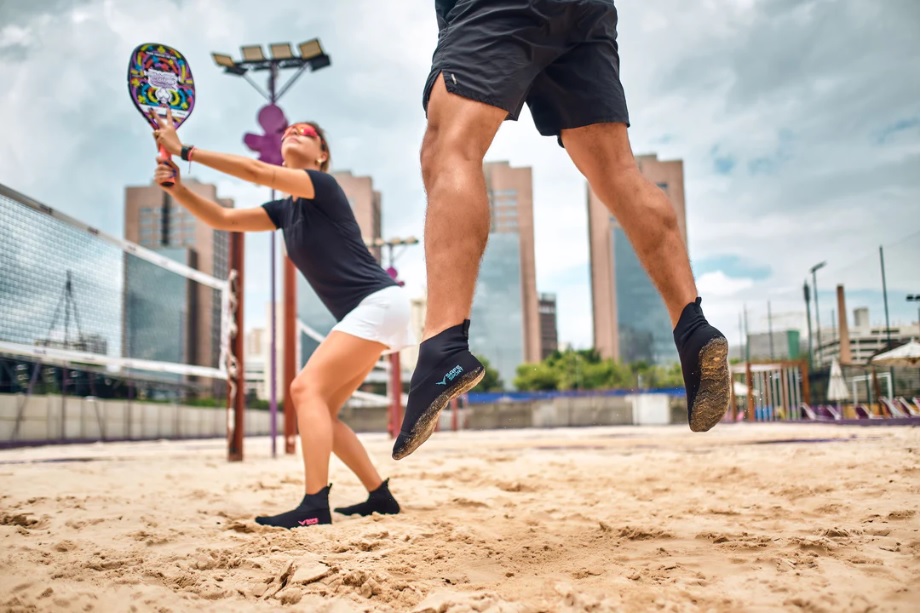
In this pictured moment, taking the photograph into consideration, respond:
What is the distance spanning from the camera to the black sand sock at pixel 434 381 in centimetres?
148

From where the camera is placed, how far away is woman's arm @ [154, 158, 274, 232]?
8.45ft

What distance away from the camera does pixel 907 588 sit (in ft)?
3.67

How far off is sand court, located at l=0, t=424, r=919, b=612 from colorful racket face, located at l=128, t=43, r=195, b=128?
169 centimetres

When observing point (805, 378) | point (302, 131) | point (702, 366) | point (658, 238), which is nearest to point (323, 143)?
point (302, 131)

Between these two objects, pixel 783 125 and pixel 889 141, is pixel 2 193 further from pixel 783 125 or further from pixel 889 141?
pixel 783 125

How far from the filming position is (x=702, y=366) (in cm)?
163

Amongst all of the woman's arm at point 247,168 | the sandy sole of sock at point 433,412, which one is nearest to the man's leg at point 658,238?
the sandy sole of sock at point 433,412

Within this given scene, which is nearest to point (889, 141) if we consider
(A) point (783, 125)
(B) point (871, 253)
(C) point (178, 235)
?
(B) point (871, 253)

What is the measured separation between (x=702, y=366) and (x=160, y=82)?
2.69 m

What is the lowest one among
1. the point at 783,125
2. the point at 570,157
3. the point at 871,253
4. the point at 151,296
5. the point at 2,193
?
the point at 570,157

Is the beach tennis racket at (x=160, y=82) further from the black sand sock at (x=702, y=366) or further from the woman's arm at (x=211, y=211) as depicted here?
the black sand sock at (x=702, y=366)

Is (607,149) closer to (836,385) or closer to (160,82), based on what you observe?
(160,82)

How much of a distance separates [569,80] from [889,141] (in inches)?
1270

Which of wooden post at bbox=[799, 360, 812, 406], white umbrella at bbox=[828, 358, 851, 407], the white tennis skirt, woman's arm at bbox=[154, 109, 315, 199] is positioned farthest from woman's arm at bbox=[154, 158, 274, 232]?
wooden post at bbox=[799, 360, 812, 406]
